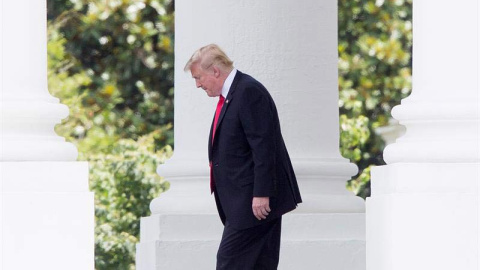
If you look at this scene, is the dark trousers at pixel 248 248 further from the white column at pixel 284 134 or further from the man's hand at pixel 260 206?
the white column at pixel 284 134

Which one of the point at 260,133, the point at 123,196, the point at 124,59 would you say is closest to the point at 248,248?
the point at 260,133

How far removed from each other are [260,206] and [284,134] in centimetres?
568

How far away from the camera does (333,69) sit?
2472cm

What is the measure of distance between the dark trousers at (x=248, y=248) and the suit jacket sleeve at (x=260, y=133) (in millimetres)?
566

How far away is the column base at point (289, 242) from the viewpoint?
23.2 metres

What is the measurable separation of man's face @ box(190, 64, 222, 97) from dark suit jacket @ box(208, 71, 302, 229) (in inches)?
8.5

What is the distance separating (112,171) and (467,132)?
22451mm

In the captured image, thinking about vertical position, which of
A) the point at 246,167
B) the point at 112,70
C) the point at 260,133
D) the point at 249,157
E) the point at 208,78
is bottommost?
the point at 246,167

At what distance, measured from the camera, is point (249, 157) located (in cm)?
1884

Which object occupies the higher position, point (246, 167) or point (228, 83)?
point (228, 83)

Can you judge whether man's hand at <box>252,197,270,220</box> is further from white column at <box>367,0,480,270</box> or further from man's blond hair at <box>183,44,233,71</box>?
man's blond hair at <box>183,44,233,71</box>

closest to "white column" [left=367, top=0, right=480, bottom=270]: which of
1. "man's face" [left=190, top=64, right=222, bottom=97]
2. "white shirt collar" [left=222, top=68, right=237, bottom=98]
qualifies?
"white shirt collar" [left=222, top=68, right=237, bottom=98]

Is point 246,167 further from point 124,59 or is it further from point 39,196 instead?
point 124,59

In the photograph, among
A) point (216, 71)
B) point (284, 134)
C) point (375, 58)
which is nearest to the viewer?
point (216, 71)
